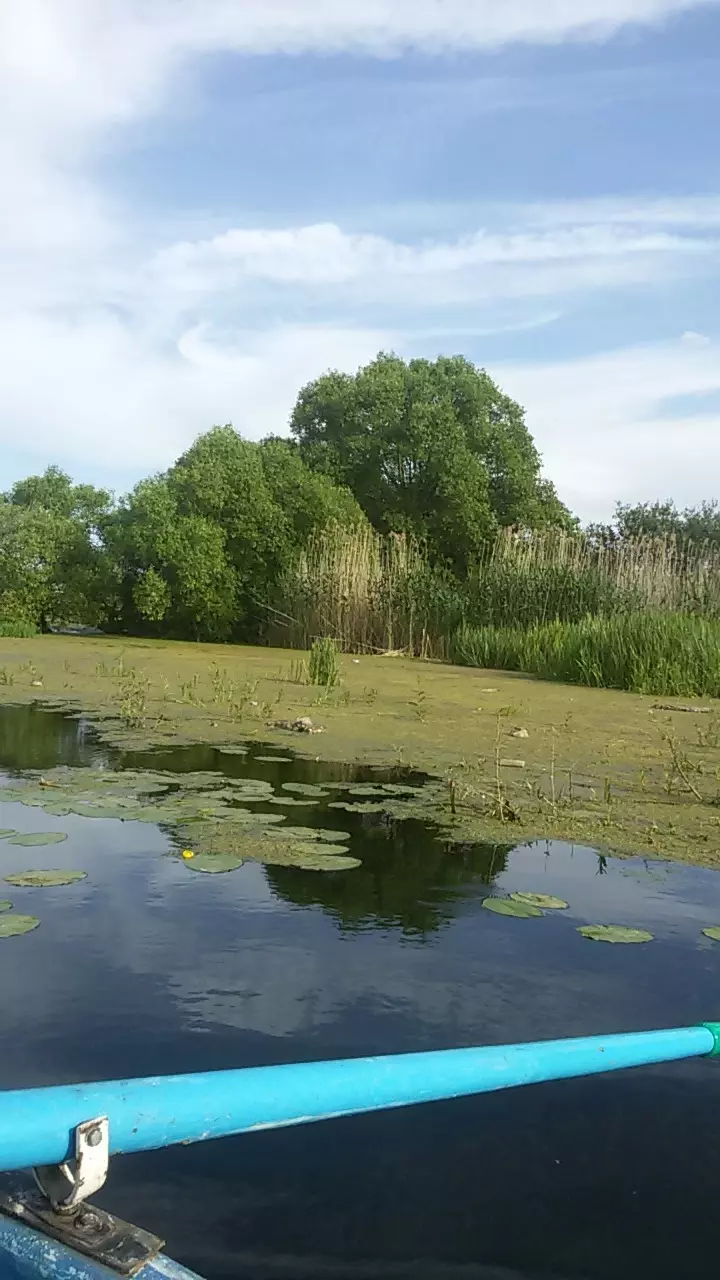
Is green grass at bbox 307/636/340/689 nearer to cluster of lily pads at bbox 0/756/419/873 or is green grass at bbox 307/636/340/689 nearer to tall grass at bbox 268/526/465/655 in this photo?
cluster of lily pads at bbox 0/756/419/873

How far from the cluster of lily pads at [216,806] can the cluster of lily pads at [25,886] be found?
1.37 ft

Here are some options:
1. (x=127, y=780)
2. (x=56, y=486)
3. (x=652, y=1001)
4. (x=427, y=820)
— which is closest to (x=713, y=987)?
(x=652, y=1001)

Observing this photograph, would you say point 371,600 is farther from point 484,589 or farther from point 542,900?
point 542,900

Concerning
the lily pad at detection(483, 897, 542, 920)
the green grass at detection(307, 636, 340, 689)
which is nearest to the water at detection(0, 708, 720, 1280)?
the lily pad at detection(483, 897, 542, 920)

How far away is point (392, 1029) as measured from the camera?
2.54 meters

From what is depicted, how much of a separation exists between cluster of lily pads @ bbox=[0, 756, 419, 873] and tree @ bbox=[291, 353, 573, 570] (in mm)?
19768

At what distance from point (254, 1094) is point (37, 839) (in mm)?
3023

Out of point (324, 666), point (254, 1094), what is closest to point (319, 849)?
point (254, 1094)

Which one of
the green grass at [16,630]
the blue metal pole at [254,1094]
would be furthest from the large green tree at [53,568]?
the blue metal pole at [254,1094]

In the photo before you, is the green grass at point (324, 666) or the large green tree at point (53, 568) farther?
the large green tree at point (53, 568)

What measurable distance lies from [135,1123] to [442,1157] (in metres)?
1.13

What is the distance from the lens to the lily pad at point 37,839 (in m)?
4.02

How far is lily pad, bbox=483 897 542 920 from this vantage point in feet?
11.3

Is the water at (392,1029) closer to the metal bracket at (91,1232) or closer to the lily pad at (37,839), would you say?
the lily pad at (37,839)
